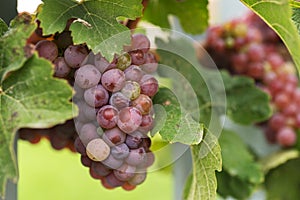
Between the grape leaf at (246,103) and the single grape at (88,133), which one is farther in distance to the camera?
the grape leaf at (246,103)

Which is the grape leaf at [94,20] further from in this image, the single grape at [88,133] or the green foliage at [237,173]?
the green foliage at [237,173]

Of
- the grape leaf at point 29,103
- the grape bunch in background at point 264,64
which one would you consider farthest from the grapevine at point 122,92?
the grape bunch in background at point 264,64

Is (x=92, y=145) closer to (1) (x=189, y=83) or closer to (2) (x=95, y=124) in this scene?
(2) (x=95, y=124)

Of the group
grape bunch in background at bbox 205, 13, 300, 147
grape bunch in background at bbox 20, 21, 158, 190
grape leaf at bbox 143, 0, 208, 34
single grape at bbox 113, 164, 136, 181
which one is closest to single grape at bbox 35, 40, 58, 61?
grape bunch in background at bbox 20, 21, 158, 190

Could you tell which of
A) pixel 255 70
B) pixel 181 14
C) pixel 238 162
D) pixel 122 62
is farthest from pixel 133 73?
pixel 255 70

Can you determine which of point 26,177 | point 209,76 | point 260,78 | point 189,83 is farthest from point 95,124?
point 26,177

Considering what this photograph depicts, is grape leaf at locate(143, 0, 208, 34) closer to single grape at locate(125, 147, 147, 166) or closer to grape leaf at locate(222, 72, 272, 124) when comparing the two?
grape leaf at locate(222, 72, 272, 124)
